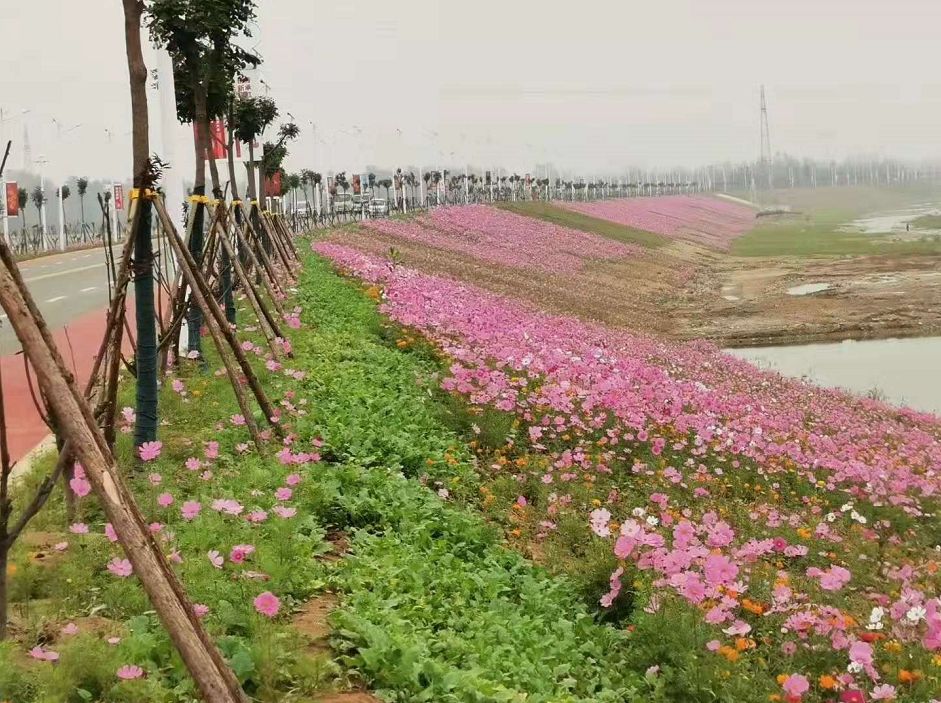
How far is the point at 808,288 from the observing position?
4366 cm

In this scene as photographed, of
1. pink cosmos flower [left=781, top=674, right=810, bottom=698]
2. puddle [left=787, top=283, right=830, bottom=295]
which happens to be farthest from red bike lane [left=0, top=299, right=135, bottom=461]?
puddle [left=787, top=283, right=830, bottom=295]

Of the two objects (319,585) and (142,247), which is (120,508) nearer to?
(319,585)

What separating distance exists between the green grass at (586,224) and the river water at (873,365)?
114 feet

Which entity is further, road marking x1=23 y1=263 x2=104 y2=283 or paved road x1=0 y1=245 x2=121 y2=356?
road marking x1=23 y1=263 x2=104 y2=283

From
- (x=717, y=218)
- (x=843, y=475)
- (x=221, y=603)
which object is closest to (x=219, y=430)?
(x=221, y=603)

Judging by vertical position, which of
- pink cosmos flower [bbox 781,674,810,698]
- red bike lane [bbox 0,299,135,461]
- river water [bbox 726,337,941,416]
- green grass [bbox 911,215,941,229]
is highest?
green grass [bbox 911,215,941,229]

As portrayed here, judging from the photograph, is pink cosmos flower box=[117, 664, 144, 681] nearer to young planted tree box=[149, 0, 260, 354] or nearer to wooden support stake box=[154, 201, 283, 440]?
wooden support stake box=[154, 201, 283, 440]

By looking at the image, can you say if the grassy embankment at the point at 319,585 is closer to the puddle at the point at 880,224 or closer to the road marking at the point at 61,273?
the road marking at the point at 61,273

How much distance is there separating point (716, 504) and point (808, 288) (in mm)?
36324

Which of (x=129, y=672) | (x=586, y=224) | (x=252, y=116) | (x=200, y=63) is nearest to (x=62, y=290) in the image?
(x=252, y=116)

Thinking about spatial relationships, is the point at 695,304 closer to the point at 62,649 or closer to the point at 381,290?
the point at 381,290

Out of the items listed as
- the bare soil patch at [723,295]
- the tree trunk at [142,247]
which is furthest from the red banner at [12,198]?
the tree trunk at [142,247]

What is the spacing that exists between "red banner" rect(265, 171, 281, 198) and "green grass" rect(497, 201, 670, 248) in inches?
1269

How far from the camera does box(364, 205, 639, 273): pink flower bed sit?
42.5 metres
